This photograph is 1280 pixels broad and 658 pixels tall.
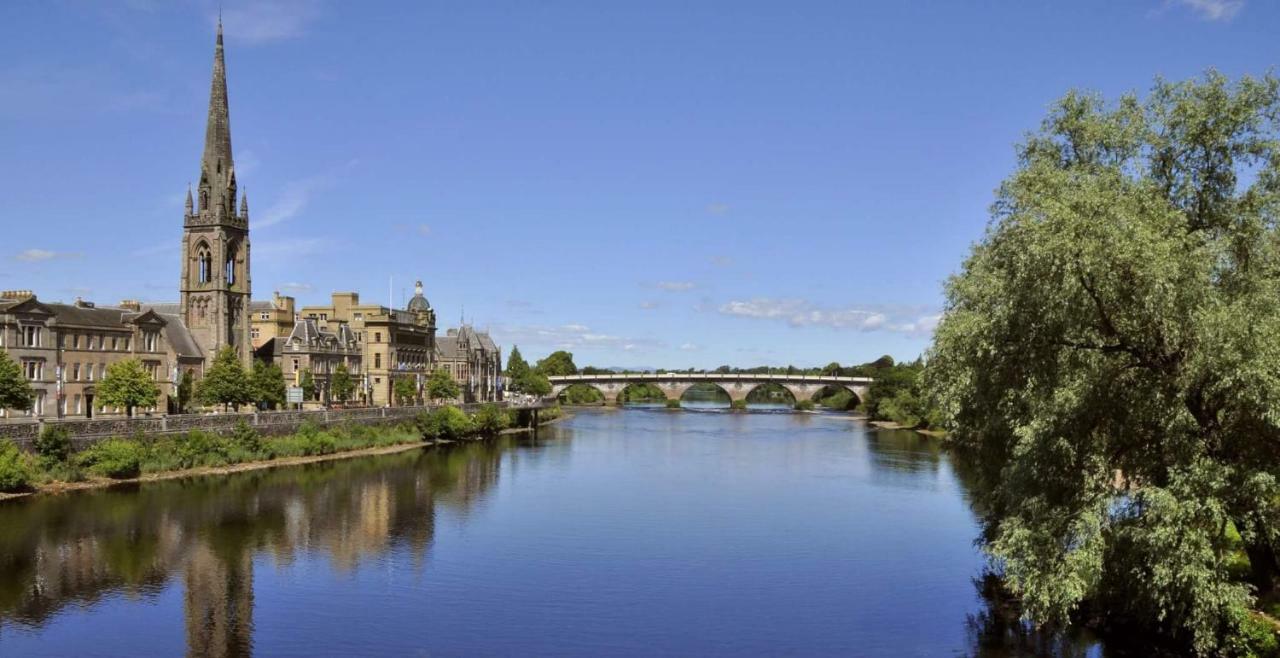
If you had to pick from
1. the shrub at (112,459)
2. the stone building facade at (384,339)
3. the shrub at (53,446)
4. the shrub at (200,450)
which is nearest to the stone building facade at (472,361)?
the stone building facade at (384,339)

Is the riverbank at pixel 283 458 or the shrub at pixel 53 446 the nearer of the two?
the riverbank at pixel 283 458

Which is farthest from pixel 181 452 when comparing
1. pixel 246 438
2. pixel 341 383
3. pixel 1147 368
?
pixel 1147 368

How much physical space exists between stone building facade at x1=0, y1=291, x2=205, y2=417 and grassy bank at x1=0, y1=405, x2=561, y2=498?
12.2 metres

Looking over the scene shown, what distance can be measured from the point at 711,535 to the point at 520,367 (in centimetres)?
14921

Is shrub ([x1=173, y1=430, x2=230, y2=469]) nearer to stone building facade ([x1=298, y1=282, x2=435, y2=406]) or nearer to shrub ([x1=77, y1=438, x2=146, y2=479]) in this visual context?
shrub ([x1=77, y1=438, x2=146, y2=479])

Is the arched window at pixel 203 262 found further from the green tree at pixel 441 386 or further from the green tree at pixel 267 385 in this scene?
the green tree at pixel 441 386

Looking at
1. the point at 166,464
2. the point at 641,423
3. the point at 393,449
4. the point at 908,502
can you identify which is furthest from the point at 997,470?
the point at 641,423

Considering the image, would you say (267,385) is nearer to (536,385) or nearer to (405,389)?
(405,389)

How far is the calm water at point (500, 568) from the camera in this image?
32906 millimetres

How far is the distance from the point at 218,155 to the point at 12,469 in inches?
2144

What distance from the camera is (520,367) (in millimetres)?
198500

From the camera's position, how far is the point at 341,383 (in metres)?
114

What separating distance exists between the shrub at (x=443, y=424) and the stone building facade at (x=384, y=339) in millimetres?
20578

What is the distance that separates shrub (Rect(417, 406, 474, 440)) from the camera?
4183 inches
